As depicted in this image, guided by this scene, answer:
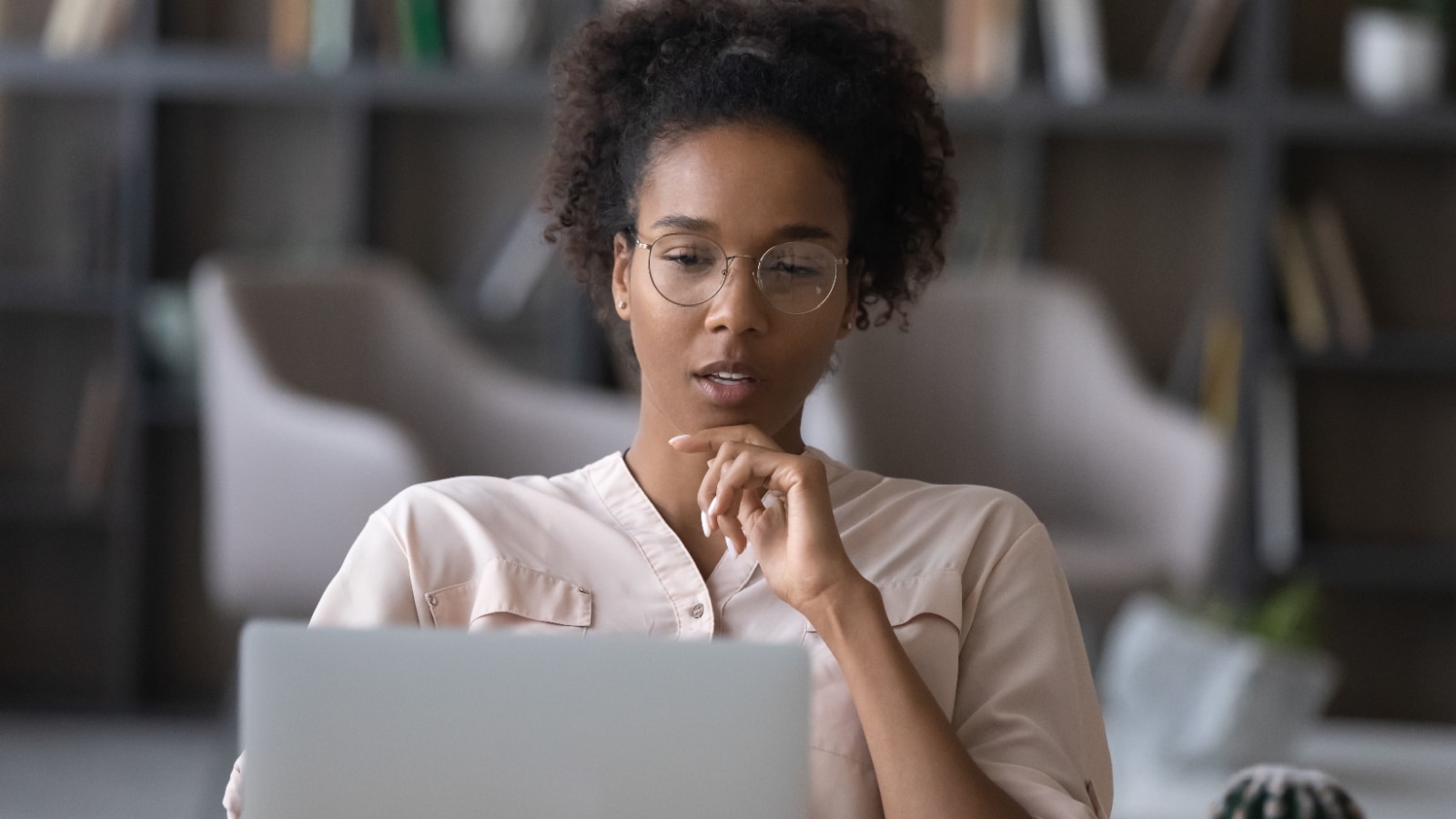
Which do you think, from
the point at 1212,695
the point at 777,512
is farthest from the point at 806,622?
the point at 1212,695

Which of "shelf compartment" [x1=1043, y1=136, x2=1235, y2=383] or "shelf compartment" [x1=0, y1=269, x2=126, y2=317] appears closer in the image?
"shelf compartment" [x1=0, y1=269, x2=126, y2=317]

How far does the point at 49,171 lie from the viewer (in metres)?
3.91

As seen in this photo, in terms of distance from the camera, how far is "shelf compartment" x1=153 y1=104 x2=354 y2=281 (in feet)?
12.9

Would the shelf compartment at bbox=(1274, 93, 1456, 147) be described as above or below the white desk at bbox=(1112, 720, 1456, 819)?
above

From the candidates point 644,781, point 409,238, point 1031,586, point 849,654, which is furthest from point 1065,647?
point 409,238

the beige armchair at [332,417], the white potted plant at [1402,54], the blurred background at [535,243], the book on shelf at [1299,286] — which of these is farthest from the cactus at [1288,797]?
the white potted plant at [1402,54]

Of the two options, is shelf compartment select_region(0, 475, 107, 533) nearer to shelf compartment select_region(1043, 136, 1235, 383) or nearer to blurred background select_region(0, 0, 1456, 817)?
blurred background select_region(0, 0, 1456, 817)

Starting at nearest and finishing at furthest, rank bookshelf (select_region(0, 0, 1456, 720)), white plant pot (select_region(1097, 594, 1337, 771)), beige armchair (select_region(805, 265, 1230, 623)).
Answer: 1. white plant pot (select_region(1097, 594, 1337, 771))
2. beige armchair (select_region(805, 265, 1230, 623))
3. bookshelf (select_region(0, 0, 1456, 720))

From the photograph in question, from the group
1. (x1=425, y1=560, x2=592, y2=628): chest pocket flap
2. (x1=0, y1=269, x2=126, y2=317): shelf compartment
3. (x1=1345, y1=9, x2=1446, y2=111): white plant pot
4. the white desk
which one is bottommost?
the white desk

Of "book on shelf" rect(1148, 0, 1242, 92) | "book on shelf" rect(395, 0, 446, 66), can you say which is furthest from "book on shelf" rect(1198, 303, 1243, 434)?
"book on shelf" rect(395, 0, 446, 66)

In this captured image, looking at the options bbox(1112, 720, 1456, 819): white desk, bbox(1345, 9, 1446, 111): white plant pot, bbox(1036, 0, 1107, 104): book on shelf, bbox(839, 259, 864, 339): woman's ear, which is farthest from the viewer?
bbox(1036, 0, 1107, 104): book on shelf

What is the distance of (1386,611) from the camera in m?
3.94

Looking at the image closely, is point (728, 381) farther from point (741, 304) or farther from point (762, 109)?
point (762, 109)

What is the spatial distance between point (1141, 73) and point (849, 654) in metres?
3.20
